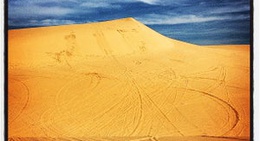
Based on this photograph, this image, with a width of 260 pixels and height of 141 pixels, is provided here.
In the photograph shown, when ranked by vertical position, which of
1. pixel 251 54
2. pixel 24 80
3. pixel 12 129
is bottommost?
A: pixel 12 129

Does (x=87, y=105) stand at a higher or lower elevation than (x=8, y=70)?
lower

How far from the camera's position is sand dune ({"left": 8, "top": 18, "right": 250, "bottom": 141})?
2.25 m

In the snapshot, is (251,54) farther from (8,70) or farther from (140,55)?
(8,70)

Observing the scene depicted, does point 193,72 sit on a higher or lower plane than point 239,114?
higher

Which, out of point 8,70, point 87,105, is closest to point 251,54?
point 87,105

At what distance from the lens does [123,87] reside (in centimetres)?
228

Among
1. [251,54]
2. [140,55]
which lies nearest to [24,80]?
[140,55]

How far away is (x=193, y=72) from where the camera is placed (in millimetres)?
2266

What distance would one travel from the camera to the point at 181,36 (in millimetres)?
2262

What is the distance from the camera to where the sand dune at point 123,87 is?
225cm

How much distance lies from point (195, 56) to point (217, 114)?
0.34 m

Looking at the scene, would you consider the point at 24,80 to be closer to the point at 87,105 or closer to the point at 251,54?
the point at 87,105

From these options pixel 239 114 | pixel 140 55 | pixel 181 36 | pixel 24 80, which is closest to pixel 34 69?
pixel 24 80

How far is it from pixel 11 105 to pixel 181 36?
3.28 feet
